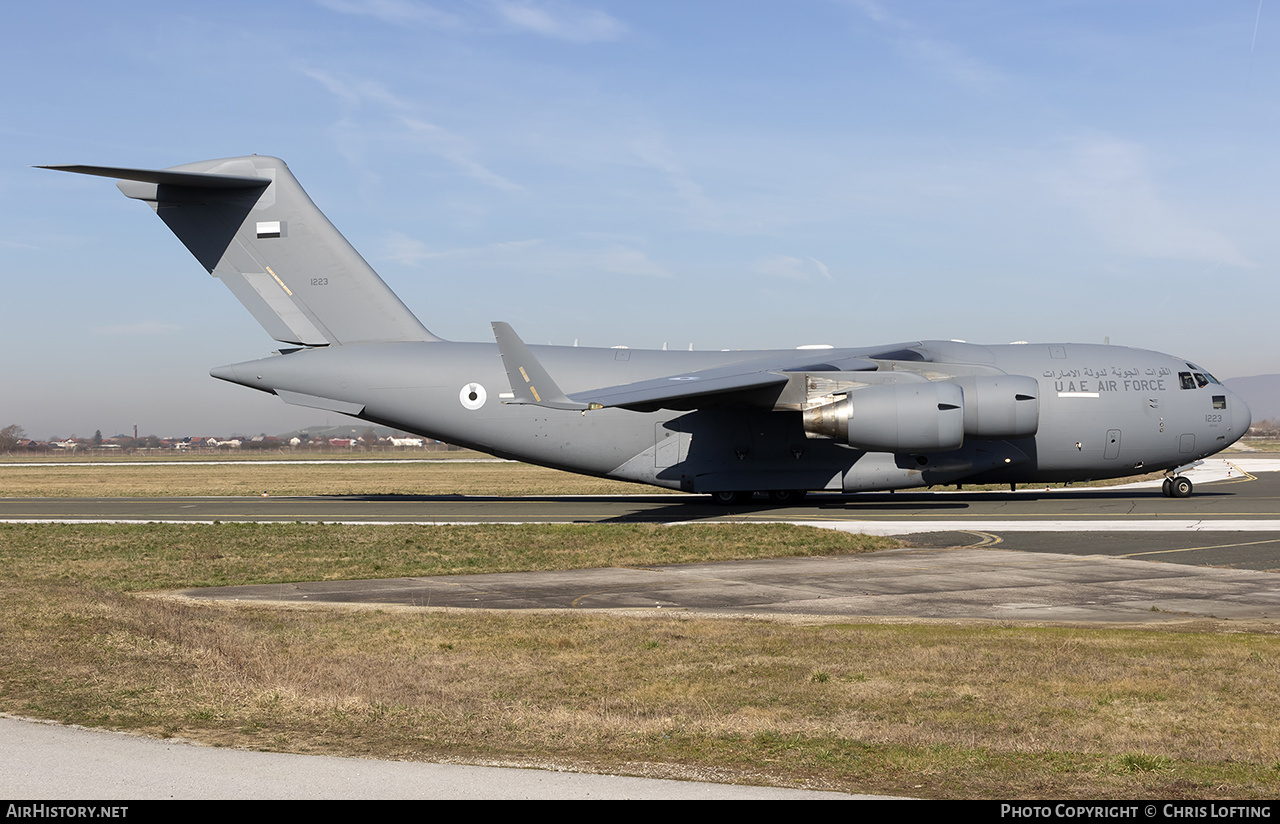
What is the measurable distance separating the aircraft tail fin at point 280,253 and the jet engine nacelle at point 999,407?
1546 centimetres

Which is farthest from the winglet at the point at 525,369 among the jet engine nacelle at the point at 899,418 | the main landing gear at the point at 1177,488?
the main landing gear at the point at 1177,488

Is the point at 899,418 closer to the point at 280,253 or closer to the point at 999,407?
the point at 999,407

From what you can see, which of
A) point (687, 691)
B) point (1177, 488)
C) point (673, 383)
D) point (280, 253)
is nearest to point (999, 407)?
point (1177, 488)

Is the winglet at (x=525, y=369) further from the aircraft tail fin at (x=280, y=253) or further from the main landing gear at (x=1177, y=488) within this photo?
the main landing gear at (x=1177, y=488)

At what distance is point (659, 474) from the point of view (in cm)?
2708

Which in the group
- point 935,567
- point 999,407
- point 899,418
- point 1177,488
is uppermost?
point 999,407

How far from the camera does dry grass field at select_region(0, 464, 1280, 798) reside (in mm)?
6176

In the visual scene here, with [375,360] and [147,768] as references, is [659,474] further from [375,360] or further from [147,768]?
[147,768]

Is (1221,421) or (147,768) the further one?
(1221,421)

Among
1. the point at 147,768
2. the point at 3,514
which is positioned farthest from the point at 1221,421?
the point at 3,514

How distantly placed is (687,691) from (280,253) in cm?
2314

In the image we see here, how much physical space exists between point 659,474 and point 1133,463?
12396 mm

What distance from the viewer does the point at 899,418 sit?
78.3 feet
